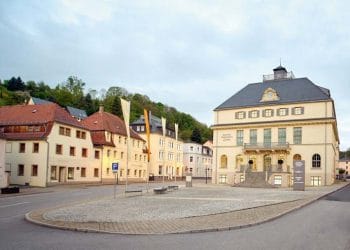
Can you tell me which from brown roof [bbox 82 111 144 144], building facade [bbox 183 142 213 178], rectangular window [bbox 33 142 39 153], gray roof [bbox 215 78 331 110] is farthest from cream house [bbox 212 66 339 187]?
building facade [bbox 183 142 213 178]

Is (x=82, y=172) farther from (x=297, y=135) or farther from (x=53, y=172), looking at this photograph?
(x=297, y=135)

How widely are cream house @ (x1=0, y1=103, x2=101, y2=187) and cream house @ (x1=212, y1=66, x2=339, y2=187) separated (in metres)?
21.7

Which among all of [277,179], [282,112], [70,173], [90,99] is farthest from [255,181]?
[90,99]

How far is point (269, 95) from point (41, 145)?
33157mm

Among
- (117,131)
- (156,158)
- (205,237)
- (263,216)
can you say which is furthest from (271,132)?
(205,237)

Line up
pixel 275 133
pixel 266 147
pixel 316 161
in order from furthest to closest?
pixel 275 133 → pixel 266 147 → pixel 316 161

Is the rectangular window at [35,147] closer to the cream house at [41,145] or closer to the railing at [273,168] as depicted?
the cream house at [41,145]

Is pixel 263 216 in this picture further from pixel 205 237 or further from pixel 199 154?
pixel 199 154

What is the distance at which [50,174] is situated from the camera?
153ft

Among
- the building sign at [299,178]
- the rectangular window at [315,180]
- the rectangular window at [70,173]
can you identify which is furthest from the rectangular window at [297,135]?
the rectangular window at [70,173]

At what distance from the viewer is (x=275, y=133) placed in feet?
194

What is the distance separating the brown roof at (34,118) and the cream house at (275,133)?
22985mm

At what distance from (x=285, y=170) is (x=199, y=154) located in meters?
49.3

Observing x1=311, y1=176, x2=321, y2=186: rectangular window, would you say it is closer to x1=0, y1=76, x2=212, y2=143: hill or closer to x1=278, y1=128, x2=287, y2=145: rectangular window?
x1=278, y1=128, x2=287, y2=145: rectangular window
